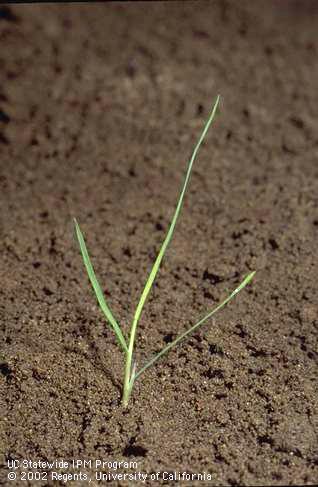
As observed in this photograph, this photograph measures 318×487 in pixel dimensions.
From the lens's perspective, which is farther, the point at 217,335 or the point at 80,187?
the point at 80,187

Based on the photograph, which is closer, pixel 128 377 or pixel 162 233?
pixel 128 377

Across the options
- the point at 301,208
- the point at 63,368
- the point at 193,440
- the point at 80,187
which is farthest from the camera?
the point at 80,187

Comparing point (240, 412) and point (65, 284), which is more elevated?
point (65, 284)

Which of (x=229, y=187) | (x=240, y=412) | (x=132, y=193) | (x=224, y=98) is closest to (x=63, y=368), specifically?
(x=240, y=412)

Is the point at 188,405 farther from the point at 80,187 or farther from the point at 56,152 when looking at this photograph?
the point at 56,152

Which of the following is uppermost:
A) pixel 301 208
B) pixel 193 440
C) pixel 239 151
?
pixel 239 151

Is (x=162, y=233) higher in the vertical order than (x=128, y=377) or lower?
higher

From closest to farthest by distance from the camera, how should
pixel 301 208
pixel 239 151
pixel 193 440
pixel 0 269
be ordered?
pixel 193 440, pixel 0 269, pixel 301 208, pixel 239 151
